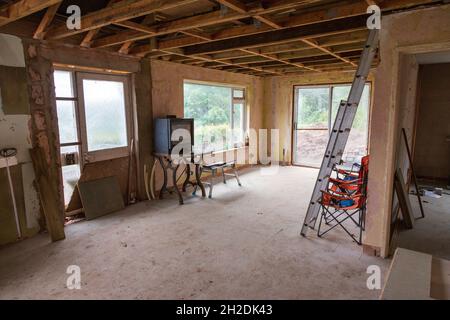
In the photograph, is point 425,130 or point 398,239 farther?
point 425,130

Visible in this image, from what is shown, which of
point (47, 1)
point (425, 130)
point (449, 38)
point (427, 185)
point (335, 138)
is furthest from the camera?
point (425, 130)

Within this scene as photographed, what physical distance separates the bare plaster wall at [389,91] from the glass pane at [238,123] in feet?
14.5

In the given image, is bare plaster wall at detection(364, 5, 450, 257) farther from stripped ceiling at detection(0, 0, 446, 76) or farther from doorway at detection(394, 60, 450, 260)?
doorway at detection(394, 60, 450, 260)

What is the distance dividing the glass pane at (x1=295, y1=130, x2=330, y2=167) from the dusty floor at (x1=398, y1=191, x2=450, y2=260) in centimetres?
303

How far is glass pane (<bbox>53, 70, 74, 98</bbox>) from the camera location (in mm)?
3764

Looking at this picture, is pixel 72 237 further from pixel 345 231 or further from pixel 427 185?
pixel 427 185

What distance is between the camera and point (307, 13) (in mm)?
2871

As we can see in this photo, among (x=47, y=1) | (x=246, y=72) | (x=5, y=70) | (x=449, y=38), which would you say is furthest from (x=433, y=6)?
(x=246, y=72)

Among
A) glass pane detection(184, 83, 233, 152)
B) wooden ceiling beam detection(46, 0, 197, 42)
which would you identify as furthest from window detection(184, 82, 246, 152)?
wooden ceiling beam detection(46, 0, 197, 42)

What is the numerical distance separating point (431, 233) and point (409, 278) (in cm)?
266

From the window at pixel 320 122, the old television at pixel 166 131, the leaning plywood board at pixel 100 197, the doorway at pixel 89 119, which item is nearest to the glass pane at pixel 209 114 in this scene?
the old television at pixel 166 131

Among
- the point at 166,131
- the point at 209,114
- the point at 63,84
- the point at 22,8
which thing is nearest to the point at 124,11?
the point at 22,8

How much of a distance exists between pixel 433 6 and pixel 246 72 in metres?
4.56

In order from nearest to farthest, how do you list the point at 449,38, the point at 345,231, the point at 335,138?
the point at 449,38 < the point at 335,138 < the point at 345,231
